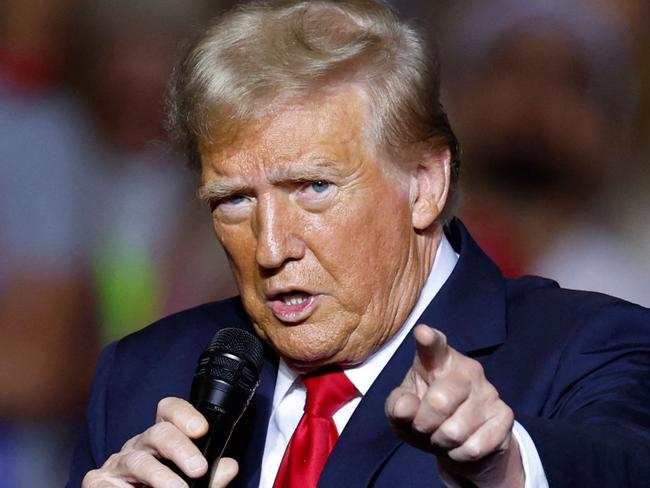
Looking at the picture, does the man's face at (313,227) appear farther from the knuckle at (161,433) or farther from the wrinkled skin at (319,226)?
the knuckle at (161,433)

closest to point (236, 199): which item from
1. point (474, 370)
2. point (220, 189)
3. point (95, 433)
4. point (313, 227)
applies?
point (220, 189)

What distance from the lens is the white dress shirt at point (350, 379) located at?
216 centimetres

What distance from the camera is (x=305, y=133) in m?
2.03

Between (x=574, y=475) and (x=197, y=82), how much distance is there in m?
0.87

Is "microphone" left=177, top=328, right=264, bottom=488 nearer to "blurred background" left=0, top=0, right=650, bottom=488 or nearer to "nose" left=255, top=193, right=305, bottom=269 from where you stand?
"nose" left=255, top=193, right=305, bottom=269

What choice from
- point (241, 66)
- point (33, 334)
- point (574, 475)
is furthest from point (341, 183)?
point (33, 334)

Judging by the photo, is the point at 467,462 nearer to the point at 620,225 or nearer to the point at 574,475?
the point at 574,475

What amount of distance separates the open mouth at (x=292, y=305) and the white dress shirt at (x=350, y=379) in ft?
0.50

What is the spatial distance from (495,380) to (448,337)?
0.11 meters

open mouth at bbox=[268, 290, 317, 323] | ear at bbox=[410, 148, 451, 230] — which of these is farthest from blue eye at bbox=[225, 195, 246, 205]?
ear at bbox=[410, 148, 451, 230]

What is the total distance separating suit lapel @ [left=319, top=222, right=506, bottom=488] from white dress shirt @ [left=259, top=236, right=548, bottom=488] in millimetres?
28

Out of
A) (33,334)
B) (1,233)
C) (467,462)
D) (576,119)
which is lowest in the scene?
(33,334)

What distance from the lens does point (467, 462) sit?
1472mm

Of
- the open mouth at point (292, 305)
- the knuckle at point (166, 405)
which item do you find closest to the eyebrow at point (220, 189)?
the open mouth at point (292, 305)
